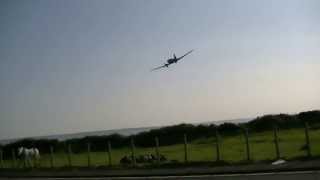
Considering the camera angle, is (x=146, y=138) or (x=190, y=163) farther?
(x=146, y=138)

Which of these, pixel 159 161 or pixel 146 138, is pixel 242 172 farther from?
pixel 146 138

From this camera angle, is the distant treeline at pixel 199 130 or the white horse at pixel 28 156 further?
the distant treeline at pixel 199 130

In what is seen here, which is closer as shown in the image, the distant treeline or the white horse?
the white horse

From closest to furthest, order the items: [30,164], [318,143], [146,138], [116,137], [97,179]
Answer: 1. [97,179]
2. [318,143]
3. [30,164]
4. [146,138]
5. [116,137]

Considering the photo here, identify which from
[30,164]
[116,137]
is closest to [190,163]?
[30,164]

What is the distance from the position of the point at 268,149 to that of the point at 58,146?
103ft

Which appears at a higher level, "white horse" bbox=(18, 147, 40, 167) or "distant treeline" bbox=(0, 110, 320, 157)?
"distant treeline" bbox=(0, 110, 320, 157)

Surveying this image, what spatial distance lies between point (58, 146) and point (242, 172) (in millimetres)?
40906

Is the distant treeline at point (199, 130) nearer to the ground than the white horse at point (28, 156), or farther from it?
farther from it

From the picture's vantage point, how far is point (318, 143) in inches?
1235

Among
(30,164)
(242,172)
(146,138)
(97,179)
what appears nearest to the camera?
(242,172)

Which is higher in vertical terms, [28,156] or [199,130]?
[199,130]

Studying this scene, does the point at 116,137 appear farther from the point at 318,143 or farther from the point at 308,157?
the point at 308,157

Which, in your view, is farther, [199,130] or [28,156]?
[199,130]
